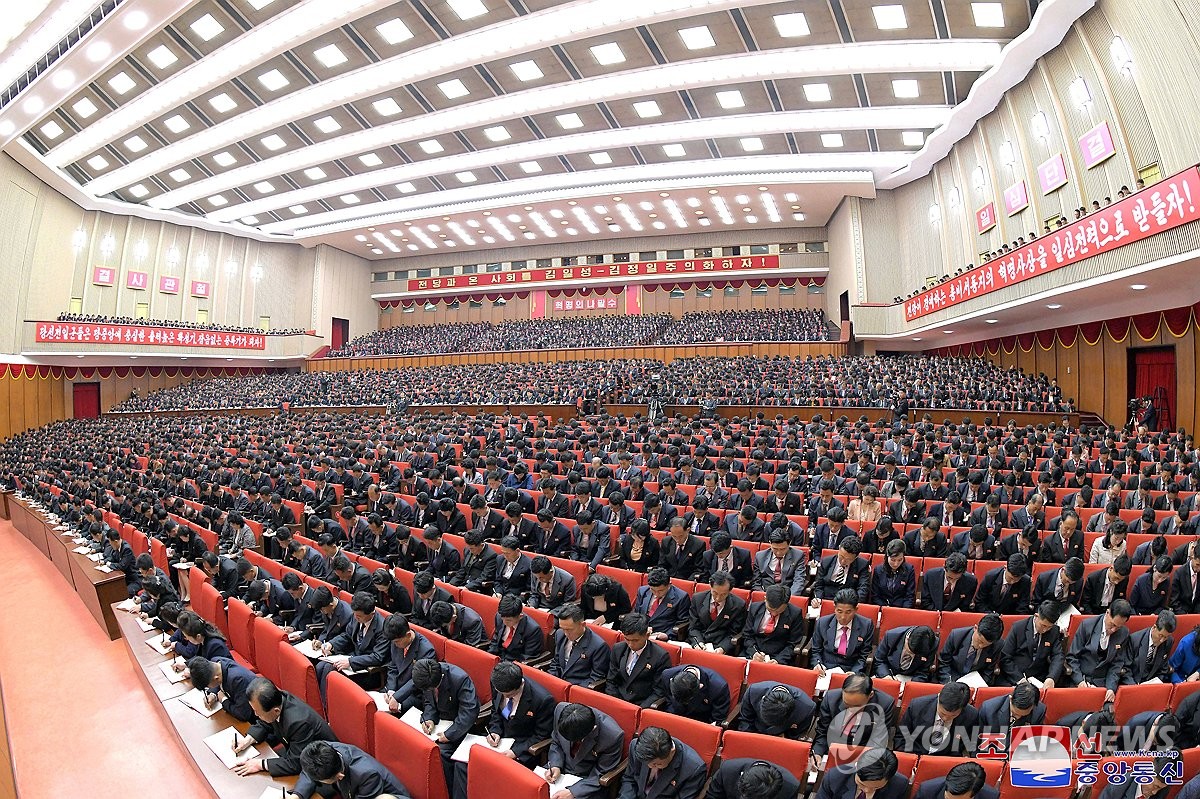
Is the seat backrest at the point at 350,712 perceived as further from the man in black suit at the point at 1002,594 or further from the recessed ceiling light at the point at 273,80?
the recessed ceiling light at the point at 273,80

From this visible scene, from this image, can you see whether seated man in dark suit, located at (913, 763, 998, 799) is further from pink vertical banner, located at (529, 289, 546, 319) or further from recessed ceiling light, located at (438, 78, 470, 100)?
pink vertical banner, located at (529, 289, 546, 319)

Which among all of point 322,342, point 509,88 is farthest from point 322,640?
point 322,342

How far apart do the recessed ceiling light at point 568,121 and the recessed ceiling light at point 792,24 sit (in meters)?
5.16

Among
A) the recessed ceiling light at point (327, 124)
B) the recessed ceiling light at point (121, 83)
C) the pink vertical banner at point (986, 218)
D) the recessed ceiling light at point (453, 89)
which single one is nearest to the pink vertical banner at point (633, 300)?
the recessed ceiling light at point (453, 89)

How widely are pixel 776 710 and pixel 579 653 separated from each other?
3.59 feet

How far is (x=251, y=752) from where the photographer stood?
2.81m

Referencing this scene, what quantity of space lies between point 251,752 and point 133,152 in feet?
61.4

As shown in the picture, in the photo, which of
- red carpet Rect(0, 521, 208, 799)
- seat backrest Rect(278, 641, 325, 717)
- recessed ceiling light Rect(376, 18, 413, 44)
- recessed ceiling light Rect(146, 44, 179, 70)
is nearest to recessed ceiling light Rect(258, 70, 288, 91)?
recessed ceiling light Rect(146, 44, 179, 70)

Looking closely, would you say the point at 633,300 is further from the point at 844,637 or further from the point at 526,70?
the point at 844,637

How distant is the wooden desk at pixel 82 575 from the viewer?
5.01m

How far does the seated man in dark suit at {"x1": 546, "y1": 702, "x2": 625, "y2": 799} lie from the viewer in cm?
243

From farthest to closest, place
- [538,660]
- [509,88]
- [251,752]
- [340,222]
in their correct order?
[340,222] < [509,88] < [538,660] < [251,752]

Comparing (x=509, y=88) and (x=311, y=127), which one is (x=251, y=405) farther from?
(x=509, y=88)

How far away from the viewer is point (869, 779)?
207cm
